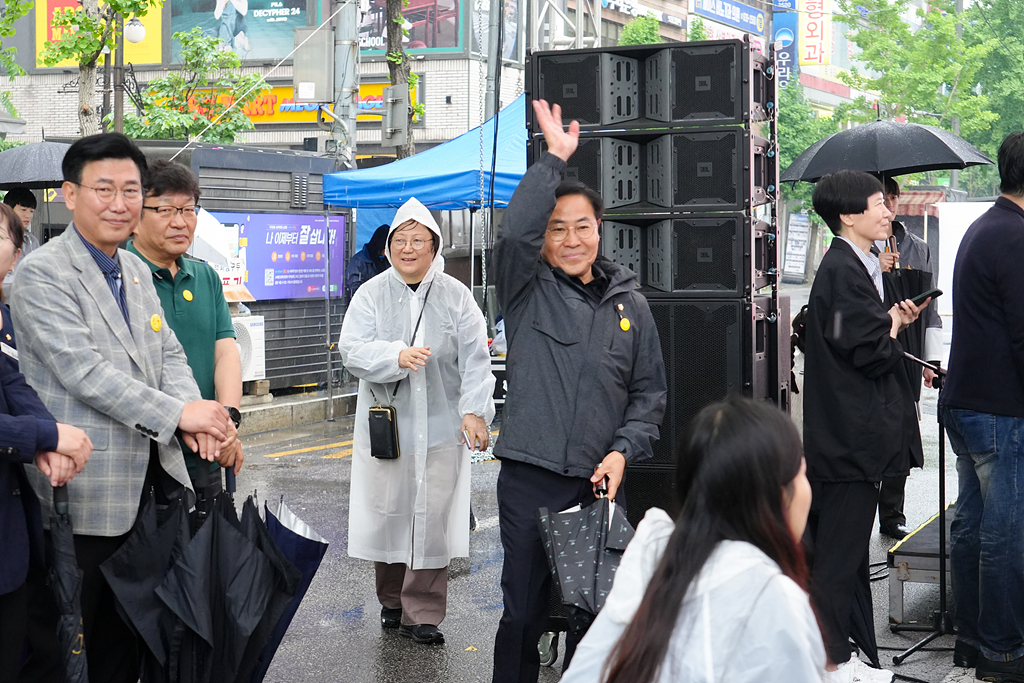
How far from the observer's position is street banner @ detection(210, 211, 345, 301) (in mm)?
11930

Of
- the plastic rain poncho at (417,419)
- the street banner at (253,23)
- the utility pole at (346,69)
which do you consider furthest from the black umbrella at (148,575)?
the street banner at (253,23)

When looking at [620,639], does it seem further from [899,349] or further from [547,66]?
[547,66]

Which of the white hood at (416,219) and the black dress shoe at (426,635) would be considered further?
the white hood at (416,219)

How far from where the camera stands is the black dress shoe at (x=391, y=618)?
211 inches

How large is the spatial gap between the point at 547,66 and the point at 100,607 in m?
3.24

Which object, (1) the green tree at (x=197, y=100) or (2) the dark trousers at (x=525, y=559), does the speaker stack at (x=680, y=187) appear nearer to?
(2) the dark trousers at (x=525, y=559)

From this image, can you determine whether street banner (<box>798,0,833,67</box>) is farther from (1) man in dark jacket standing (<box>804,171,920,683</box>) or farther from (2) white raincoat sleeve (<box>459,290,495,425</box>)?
(1) man in dark jacket standing (<box>804,171,920,683</box>)

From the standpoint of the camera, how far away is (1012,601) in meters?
4.39

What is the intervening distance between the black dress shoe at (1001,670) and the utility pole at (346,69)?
12253 mm

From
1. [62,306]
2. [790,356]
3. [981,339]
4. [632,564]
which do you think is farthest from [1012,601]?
[62,306]

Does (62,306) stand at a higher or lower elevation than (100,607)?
higher

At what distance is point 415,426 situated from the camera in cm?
523

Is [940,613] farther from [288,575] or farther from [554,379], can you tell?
[288,575]

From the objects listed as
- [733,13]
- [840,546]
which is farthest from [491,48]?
[733,13]
